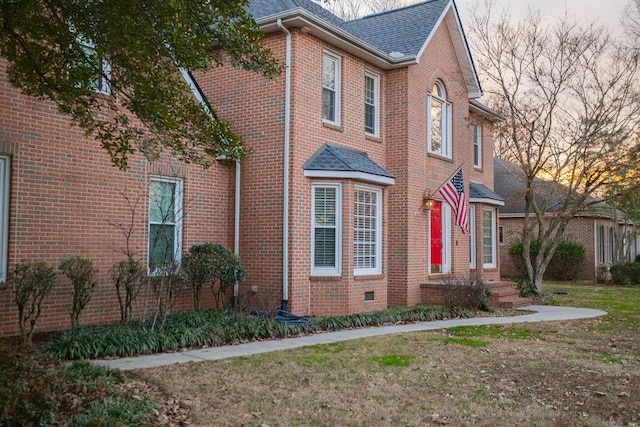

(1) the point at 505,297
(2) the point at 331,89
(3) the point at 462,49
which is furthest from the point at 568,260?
(2) the point at 331,89

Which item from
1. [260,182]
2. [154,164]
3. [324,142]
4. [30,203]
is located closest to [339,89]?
[324,142]

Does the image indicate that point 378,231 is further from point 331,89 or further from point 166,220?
point 166,220

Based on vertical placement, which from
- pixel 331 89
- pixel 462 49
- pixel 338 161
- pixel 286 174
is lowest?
pixel 286 174

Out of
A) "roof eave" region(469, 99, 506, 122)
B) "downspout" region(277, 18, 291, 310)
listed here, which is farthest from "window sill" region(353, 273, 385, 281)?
"roof eave" region(469, 99, 506, 122)

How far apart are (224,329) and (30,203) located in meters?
3.79

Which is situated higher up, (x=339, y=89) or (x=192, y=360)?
(x=339, y=89)

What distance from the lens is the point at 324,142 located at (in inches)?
531

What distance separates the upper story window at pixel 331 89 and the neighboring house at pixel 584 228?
15.7 metres

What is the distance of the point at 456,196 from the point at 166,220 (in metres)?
7.69

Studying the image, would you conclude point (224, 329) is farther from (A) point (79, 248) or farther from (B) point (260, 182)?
(B) point (260, 182)

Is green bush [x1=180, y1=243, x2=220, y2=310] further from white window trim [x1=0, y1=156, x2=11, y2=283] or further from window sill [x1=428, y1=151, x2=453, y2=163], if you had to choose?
window sill [x1=428, y1=151, x2=453, y2=163]

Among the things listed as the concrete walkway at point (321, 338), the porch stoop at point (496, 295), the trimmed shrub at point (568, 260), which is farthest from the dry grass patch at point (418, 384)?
the trimmed shrub at point (568, 260)

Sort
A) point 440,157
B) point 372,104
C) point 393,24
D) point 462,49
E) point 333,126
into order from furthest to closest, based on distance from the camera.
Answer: point 462,49 → point 393,24 → point 440,157 → point 372,104 → point 333,126

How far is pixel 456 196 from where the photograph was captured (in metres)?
15.5
